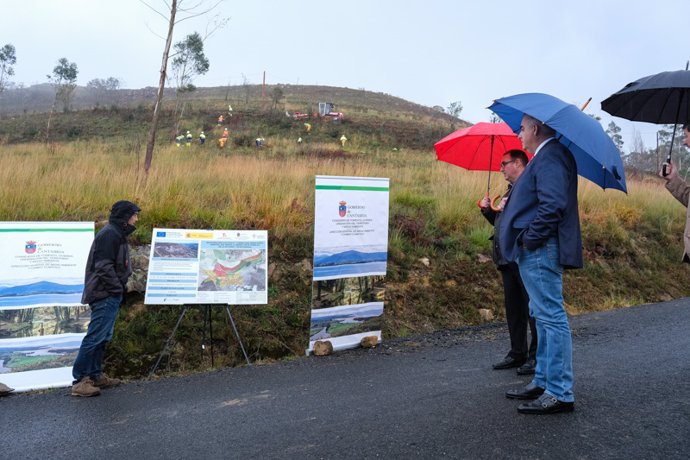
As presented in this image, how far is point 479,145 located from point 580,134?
2.51 meters

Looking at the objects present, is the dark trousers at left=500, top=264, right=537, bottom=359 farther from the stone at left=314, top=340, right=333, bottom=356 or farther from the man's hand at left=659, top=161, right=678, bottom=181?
the stone at left=314, top=340, right=333, bottom=356

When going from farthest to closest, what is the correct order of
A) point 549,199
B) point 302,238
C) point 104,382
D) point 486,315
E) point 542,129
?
point 302,238 < point 486,315 < point 104,382 < point 542,129 < point 549,199

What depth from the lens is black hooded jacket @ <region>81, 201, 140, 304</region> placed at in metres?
5.01

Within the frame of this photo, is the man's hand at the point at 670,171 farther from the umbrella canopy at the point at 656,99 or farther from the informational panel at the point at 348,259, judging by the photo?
the informational panel at the point at 348,259

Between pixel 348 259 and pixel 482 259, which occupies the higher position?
pixel 348 259

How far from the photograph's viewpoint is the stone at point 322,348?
236 inches

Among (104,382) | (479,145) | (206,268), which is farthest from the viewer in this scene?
(479,145)

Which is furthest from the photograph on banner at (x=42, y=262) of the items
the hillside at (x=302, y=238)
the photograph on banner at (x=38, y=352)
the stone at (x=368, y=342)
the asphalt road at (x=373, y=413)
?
the stone at (x=368, y=342)

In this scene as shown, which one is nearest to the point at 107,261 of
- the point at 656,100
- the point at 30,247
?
the point at 30,247

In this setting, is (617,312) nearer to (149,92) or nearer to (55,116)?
(55,116)

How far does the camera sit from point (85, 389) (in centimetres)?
481

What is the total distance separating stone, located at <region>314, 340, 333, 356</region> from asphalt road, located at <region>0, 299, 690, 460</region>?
12 centimetres

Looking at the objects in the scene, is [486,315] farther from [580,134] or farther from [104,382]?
[104,382]

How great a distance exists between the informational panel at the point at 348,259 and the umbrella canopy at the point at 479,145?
0.88 meters
